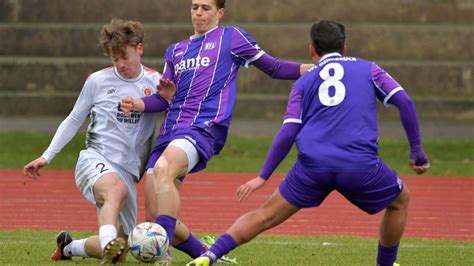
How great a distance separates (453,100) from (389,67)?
1.33 metres

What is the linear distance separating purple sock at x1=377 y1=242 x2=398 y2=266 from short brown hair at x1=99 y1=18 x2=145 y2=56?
226cm

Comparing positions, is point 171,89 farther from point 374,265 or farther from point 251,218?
point 374,265

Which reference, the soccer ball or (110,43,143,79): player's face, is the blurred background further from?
the soccer ball

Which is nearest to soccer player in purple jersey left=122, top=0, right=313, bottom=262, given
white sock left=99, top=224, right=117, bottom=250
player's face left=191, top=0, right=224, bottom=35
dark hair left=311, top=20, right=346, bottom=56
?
player's face left=191, top=0, right=224, bottom=35

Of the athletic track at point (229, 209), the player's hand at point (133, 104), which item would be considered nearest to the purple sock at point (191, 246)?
the player's hand at point (133, 104)

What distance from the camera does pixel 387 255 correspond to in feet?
25.3

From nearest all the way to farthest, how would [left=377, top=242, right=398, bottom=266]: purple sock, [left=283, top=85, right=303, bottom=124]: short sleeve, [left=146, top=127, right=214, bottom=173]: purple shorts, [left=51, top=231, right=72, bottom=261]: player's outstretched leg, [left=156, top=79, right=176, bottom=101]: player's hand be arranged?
[left=283, top=85, right=303, bottom=124]: short sleeve → [left=377, top=242, right=398, bottom=266]: purple sock → [left=146, top=127, right=214, bottom=173]: purple shorts → [left=156, top=79, right=176, bottom=101]: player's hand → [left=51, top=231, right=72, bottom=261]: player's outstretched leg

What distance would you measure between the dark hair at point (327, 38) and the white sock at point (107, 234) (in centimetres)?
184

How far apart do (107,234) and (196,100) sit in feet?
3.81

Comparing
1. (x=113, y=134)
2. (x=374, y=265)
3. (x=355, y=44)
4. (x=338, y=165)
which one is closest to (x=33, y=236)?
(x=113, y=134)

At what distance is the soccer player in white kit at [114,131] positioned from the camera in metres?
8.13

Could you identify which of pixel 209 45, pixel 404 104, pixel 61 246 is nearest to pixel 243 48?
pixel 209 45

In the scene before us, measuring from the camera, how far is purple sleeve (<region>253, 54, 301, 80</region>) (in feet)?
27.8

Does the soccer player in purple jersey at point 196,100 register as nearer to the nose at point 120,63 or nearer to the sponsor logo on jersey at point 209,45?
the sponsor logo on jersey at point 209,45
